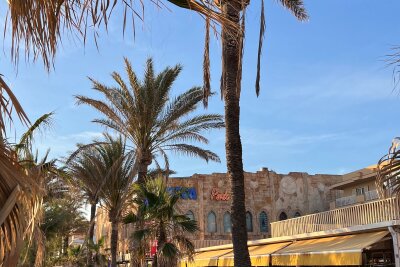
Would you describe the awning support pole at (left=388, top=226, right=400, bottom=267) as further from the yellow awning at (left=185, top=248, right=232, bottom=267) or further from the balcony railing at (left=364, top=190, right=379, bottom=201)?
the balcony railing at (left=364, top=190, right=379, bottom=201)

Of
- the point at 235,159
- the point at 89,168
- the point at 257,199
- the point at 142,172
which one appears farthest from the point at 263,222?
the point at 235,159

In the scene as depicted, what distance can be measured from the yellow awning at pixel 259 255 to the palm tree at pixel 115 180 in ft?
16.7

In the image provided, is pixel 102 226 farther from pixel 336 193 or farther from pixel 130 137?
pixel 130 137

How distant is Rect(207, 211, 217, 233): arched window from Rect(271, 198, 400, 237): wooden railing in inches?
835

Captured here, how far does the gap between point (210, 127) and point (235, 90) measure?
8.57m

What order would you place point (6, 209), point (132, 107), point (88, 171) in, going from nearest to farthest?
point (6, 209) < point (132, 107) < point (88, 171)

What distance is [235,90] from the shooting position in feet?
48.2

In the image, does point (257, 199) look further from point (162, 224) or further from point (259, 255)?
point (162, 224)

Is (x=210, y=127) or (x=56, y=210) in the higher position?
(x=210, y=127)

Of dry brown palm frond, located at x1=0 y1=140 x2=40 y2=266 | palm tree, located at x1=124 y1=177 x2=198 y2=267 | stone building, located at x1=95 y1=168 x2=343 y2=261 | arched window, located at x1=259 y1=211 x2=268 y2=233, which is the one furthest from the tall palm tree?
arched window, located at x1=259 y1=211 x2=268 y2=233

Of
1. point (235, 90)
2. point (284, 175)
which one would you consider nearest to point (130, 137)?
point (235, 90)

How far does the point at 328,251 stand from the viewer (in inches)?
679

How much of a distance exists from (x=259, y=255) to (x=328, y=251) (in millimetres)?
5133

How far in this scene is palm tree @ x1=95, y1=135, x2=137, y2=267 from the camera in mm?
22578
